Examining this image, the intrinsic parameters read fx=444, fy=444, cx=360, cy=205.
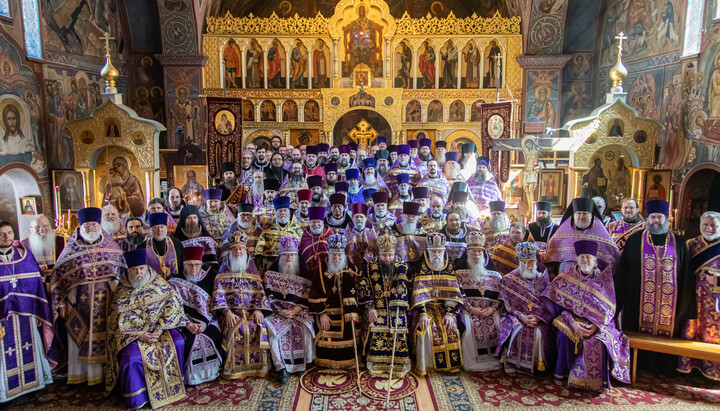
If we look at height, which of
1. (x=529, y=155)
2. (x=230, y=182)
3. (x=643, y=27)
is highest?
(x=643, y=27)

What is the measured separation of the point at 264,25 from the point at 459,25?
6734mm

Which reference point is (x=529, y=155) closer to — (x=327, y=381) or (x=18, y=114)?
(x=327, y=381)

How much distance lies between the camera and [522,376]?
18.9 ft

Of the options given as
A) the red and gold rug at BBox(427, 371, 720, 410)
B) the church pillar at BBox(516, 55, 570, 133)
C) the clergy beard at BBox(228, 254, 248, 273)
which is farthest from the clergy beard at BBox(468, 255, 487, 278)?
the church pillar at BBox(516, 55, 570, 133)

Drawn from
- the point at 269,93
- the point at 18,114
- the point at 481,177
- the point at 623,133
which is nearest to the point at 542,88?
the point at 623,133

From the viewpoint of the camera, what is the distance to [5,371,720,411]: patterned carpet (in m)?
5.11

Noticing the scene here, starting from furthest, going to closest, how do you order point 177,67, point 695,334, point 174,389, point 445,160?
point 177,67, point 445,160, point 695,334, point 174,389

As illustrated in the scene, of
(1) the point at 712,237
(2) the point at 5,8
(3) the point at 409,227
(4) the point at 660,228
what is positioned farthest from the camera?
(2) the point at 5,8

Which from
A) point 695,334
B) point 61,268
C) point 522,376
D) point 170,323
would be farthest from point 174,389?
point 695,334

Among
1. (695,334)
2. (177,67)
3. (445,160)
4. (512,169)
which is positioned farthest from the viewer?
(177,67)

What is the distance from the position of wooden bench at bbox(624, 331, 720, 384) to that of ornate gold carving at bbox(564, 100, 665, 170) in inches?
257

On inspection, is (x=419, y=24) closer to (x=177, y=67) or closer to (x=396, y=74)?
(x=396, y=74)

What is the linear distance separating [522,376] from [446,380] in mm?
1001

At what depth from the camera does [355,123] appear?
648 inches
